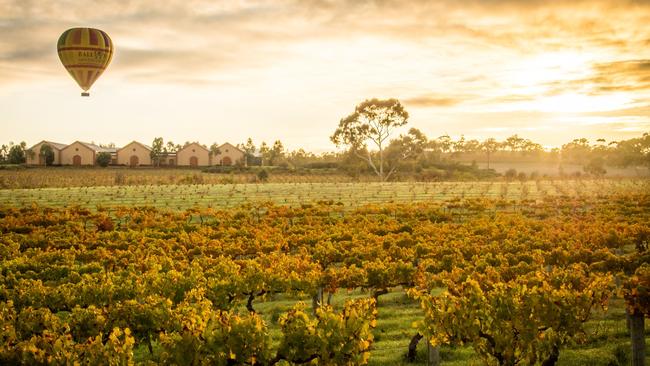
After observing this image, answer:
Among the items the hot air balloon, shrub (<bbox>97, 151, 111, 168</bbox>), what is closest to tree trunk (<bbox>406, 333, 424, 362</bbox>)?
the hot air balloon

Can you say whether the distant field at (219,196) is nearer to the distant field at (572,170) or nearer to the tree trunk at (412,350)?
the tree trunk at (412,350)

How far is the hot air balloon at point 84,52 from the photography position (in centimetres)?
Answer: 5347

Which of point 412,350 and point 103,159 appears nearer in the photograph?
point 412,350

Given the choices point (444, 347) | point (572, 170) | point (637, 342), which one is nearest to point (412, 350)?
point (444, 347)

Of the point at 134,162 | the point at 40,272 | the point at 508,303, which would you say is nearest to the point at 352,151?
the point at 134,162

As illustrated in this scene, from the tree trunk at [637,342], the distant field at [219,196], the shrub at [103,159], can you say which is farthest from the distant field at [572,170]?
the tree trunk at [637,342]

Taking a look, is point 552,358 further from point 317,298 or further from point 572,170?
point 572,170

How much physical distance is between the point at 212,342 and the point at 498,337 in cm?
640

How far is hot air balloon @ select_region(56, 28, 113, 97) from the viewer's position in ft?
175

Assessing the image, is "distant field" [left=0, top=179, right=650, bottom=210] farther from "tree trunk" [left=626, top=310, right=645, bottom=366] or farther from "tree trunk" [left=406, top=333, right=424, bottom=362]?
"tree trunk" [left=626, top=310, right=645, bottom=366]

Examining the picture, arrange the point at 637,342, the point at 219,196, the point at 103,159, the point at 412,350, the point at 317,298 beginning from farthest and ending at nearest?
the point at 103,159, the point at 219,196, the point at 317,298, the point at 412,350, the point at 637,342

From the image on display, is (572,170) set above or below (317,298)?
above

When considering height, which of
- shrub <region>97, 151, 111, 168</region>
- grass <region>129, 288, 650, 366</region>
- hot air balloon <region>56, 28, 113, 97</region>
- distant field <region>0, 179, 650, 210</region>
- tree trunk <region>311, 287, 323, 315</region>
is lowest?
grass <region>129, 288, 650, 366</region>

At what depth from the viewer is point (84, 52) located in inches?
2116
